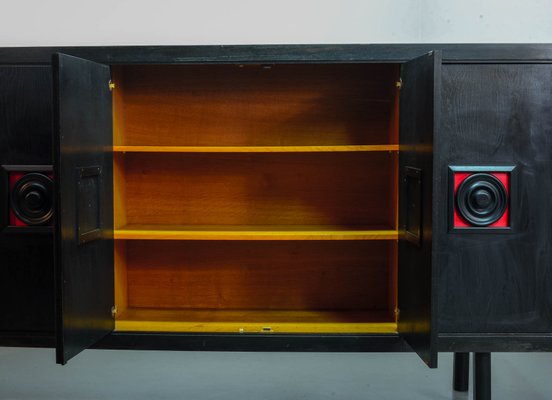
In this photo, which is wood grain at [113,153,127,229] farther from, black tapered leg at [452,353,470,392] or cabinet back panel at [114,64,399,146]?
black tapered leg at [452,353,470,392]

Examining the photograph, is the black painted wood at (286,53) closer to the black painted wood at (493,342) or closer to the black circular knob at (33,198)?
the black circular knob at (33,198)

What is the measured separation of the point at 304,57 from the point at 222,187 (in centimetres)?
73

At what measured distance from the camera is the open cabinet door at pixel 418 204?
2.23 meters

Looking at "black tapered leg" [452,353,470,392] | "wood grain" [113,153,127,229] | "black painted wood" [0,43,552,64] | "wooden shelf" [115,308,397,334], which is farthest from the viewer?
"black tapered leg" [452,353,470,392]

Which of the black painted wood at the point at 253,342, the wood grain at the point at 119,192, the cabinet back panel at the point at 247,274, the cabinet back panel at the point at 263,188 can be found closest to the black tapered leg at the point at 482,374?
the black painted wood at the point at 253,342

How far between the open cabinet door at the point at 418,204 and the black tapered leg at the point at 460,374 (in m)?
0.73

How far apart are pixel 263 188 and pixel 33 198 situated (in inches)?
34.7

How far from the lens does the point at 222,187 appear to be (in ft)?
10.1

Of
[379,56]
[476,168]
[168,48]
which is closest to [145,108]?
[168,48]

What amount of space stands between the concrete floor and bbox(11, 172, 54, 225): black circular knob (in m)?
0.93

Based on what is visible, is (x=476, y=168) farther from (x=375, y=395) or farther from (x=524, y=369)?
(x=524, y=369)

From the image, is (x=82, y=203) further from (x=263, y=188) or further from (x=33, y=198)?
(x=263, y=188)

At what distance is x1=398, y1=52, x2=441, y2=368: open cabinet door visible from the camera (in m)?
2.23

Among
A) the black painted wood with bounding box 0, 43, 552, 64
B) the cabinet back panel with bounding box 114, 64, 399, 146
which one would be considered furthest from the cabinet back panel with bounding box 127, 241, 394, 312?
the black painted wood with bounding box 0, 43, 552, 64
